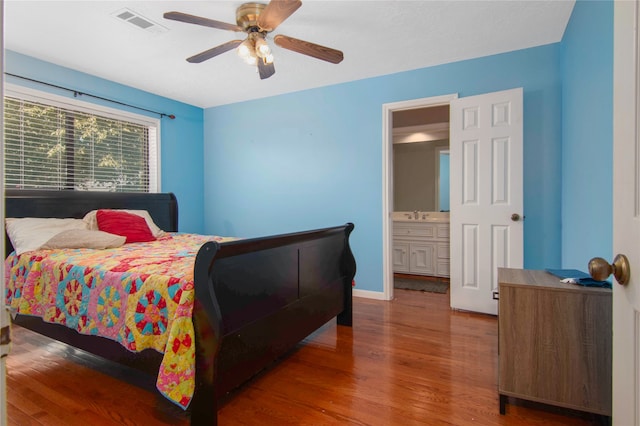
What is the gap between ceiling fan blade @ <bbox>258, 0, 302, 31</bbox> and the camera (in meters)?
1.84

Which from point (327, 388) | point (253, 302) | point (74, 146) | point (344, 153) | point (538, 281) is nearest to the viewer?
point (538, 281)

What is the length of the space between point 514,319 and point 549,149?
6.56ft

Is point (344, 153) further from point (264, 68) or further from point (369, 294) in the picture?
point (369, 294)

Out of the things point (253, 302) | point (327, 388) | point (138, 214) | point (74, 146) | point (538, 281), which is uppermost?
point (74, 146)

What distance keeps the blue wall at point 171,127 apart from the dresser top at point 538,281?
4.03 metres

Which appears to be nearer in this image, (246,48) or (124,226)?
(246,48)

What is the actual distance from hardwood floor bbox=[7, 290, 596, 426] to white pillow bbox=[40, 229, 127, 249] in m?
0.76

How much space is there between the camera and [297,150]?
414 cm

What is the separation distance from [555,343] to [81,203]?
397cm

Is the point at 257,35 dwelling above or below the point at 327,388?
above

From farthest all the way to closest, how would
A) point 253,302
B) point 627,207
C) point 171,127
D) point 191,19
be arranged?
point 171,127 → point 191,19 → point 253,302 → point 627,207

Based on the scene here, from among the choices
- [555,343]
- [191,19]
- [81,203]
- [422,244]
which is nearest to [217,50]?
[191,19]

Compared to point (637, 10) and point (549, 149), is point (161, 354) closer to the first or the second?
point (637, 10)

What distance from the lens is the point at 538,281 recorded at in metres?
1.65
